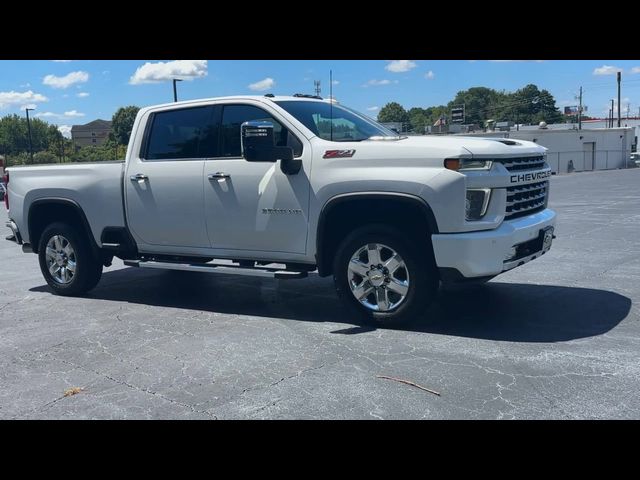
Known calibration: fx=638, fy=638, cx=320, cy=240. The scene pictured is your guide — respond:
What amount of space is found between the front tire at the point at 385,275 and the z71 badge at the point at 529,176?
0.93m

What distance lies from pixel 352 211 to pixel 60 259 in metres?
4.03

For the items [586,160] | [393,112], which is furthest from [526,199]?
[586,160]

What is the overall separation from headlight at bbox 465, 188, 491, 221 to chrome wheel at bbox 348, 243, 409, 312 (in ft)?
2.32

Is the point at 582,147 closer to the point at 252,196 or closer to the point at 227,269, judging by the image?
the point at 252,196

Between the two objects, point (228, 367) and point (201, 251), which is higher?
point (201, 251)

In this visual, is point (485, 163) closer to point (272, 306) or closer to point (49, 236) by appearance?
point (272, 306)

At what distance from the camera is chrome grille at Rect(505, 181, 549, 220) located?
5492 millimetres

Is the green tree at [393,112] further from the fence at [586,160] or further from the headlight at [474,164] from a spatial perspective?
the headlight at [474,164]

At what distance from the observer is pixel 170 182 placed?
6734 millimetres
